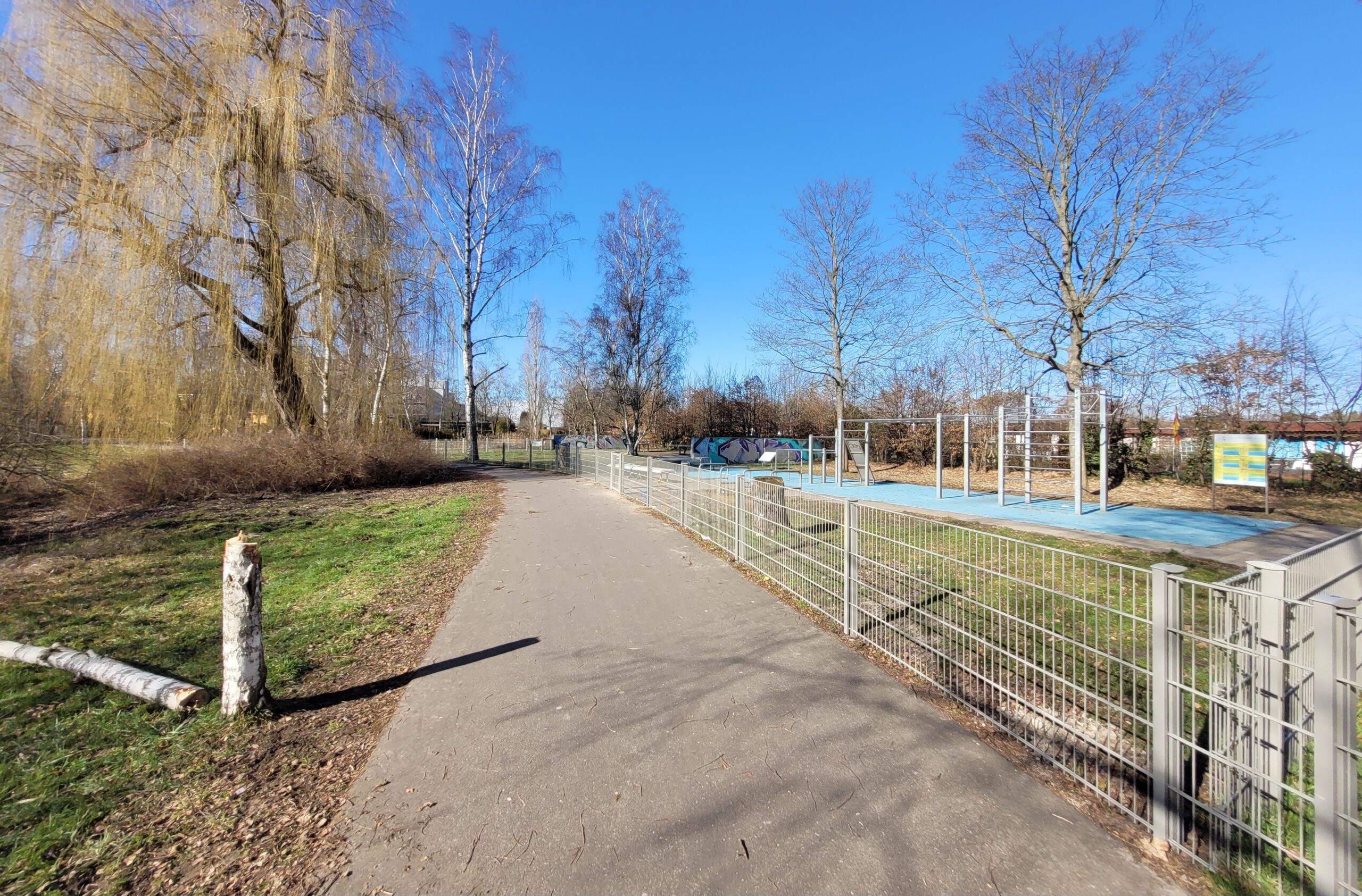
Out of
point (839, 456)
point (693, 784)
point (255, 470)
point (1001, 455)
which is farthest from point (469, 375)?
point (693, 784)

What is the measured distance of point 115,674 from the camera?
11.6ft

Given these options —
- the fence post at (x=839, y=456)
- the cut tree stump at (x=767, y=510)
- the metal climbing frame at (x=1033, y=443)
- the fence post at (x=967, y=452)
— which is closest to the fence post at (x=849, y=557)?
the cut tree stump at (x=767, y=510)

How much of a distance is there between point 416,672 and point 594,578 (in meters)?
2.59

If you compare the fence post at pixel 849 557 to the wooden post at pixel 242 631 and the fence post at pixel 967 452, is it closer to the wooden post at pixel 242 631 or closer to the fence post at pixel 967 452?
the wooden post at pixel 242 631

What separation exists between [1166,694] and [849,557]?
242 cm

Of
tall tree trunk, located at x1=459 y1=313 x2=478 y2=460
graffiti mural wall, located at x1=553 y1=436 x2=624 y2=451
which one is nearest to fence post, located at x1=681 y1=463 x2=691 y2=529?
tall tree trunk, located at x1=459 y1=313 x2=478 y2=460

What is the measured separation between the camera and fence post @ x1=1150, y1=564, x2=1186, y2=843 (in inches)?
88.0

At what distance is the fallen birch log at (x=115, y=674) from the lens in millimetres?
3344

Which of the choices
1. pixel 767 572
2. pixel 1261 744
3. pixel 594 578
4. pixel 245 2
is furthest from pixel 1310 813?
pixel 245 2

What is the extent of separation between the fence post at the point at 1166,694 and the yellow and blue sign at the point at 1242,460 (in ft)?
42.8

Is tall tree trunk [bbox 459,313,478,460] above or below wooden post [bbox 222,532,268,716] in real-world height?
above

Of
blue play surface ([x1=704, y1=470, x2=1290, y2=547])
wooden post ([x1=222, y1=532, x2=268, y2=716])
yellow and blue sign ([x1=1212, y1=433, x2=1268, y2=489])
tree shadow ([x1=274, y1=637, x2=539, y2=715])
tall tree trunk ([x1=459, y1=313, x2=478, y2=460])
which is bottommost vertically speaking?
tree shadow ([x1=274, y1=637, x2=539, y2=715])

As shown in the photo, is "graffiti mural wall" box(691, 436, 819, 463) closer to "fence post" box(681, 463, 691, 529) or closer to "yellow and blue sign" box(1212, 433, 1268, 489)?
"yellow and blue sign" box(1212, 433, 1268, 489)

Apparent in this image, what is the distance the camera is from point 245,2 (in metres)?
11.6
